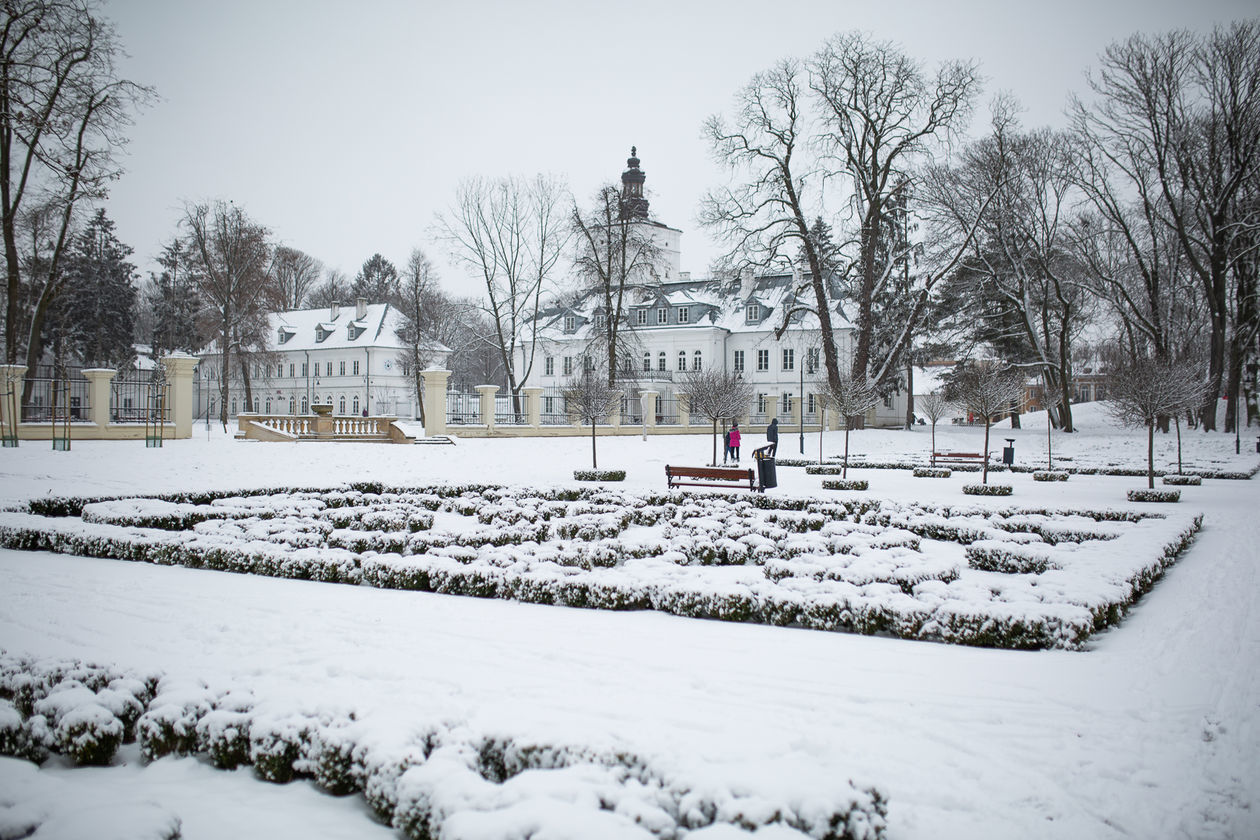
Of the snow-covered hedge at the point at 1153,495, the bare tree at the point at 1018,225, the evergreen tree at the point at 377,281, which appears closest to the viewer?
the snow-covered hedge at the point at 1153,495

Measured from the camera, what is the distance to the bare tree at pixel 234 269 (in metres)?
39.0

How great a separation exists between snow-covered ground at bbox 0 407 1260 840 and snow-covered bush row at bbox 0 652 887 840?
0.34 ft

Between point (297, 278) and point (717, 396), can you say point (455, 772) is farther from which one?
point (297, 278)

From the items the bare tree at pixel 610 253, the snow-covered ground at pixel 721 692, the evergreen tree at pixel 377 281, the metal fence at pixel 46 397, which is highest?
the evergreen tree at pixel 377 281

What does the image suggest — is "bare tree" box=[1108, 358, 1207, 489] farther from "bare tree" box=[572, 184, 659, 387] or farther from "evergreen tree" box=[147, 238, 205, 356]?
"evergreen tree" box=[147, 238, 205, 356]

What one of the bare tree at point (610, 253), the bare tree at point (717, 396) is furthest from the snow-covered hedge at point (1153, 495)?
the bare tree at point (610, 253)

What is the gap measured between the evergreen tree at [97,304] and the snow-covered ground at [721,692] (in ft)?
134

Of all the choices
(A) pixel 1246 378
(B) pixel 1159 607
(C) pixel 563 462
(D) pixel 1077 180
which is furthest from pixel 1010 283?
(B) pixel 1159 607

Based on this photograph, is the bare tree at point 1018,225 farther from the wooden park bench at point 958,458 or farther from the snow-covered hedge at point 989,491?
the snow-covered hedge at point 989,491

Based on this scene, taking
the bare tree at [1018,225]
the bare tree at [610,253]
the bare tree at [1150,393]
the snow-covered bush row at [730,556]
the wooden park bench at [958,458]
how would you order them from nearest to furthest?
the snow-covered bush row at [730,556] < the bare tree at [1150,393] < the wooden park bench at [958,458] < the bare tree at [1018,225] < the bare tree at [610,253]

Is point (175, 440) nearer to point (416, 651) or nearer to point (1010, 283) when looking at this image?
point (416, 651)

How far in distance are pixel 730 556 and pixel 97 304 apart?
1805 inches

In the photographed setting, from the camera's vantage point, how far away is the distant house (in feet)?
175

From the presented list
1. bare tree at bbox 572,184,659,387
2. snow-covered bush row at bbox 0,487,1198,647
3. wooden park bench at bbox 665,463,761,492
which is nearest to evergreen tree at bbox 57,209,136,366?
bare tree at bbox 572,184,659,387
